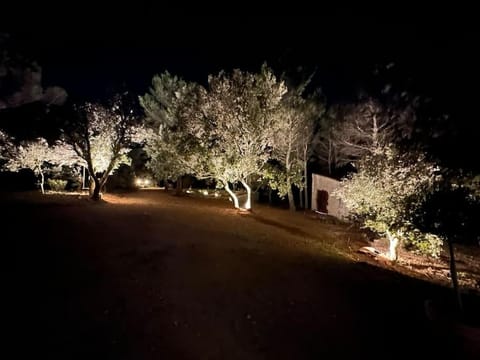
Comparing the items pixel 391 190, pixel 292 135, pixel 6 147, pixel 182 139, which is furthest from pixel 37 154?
pixel 391 190

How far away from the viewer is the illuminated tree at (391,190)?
33.1 ft

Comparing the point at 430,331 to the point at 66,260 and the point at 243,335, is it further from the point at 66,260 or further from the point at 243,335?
the point at 66,260

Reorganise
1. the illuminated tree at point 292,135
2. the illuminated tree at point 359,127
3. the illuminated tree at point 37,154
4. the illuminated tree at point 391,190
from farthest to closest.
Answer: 1. the illuminated tree at point 359,127
2. the illuminated tree at point 292,135
3. the illuminated tree at point 37,154
4. the illuminated tree at point 391,190

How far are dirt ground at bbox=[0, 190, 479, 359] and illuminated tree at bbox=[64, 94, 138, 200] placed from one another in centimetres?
951

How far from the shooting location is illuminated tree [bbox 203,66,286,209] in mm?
18609

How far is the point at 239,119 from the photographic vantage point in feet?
61.1

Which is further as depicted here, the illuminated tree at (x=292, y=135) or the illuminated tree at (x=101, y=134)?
the illuminated tree at (x=292, y=135)

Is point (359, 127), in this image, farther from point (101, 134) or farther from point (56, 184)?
point (56, 184)

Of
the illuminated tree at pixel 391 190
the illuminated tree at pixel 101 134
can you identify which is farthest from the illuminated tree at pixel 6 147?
the illuminated tree at pixel 391 190

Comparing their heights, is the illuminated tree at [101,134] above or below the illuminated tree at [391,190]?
above

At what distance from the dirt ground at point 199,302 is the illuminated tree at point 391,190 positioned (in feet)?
6.65

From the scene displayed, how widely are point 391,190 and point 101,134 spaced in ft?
52.5

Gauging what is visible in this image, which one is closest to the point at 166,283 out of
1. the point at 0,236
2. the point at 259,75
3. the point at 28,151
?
the point at 0,236

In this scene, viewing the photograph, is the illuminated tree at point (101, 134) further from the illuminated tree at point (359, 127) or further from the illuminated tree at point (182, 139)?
the illuminated tree at point (359, 127)
